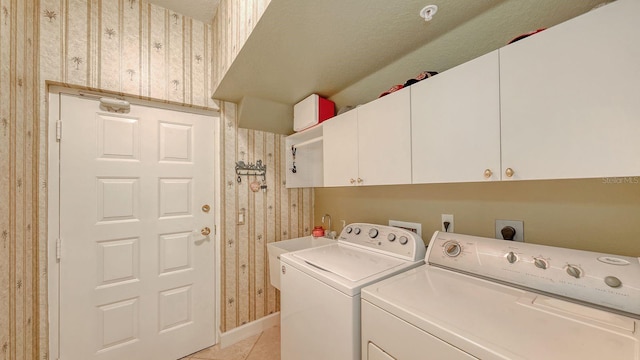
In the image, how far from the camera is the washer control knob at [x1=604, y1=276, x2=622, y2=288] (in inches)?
30.9

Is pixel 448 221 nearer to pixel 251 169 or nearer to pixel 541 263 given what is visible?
pixel 541 263

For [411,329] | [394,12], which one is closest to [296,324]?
[411,329]

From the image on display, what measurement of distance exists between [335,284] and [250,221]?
134cm

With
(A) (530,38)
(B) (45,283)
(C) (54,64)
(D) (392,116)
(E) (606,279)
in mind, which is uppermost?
(C) (54,64)

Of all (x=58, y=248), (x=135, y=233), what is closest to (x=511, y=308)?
(x=135, y=233)

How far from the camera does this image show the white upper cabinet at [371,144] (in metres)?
1.29

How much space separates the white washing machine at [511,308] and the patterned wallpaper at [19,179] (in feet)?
5.41

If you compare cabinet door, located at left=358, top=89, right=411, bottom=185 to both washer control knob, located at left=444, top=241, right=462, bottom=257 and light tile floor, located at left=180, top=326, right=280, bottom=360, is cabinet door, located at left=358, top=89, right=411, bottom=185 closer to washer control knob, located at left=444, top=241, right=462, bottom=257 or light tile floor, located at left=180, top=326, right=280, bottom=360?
washer control knob, located at left=444, top=241, right=462, bottom=257

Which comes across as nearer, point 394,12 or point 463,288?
point 463,288

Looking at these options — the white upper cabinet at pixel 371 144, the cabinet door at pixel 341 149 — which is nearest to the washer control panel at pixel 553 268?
the white upper cabinet at pixel 371 144

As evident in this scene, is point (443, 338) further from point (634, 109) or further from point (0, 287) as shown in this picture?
point (0, 287)

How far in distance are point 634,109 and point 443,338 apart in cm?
89

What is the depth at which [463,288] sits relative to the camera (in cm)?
100

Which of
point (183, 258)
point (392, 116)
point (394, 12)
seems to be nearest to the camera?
point (394, 12)
